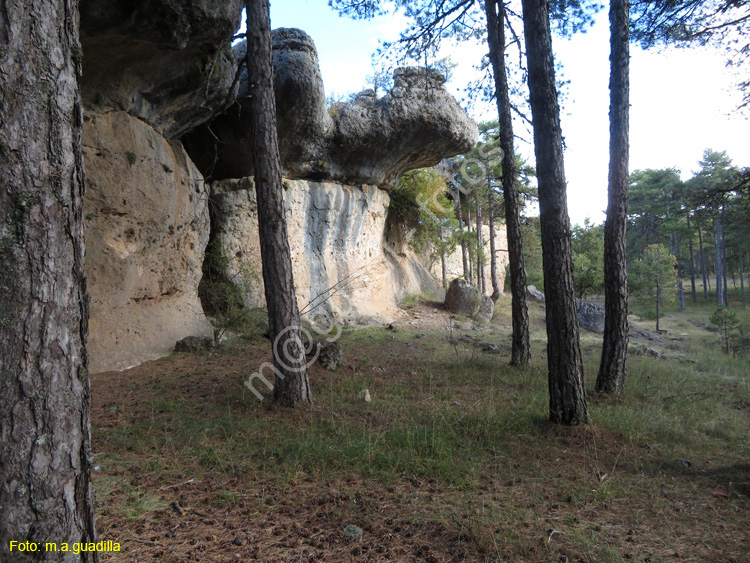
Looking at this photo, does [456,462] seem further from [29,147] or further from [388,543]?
[29,147]

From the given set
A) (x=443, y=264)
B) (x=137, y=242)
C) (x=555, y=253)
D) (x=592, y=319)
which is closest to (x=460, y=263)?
(x=443, y=264)

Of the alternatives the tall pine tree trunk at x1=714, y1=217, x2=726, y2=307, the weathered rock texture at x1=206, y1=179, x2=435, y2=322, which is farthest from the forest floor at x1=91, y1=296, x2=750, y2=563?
the tall pine tree trunk at x1=714, y1=217, x2=726, y2=307

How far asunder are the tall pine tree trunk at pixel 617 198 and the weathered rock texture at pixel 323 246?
4702 millimetres

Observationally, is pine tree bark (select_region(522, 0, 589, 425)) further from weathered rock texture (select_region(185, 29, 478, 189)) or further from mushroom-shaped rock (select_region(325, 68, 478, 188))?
mushroom-shaped rock (select_region(325, 68, 478, 188))

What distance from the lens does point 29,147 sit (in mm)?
1578

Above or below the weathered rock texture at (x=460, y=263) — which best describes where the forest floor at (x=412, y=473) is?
below

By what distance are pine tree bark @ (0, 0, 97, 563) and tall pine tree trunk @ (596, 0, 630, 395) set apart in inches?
240

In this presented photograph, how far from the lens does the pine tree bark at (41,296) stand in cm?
150

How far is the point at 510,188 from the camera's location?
7.88 meters

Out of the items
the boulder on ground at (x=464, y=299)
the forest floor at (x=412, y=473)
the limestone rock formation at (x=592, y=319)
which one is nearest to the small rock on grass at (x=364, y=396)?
the forest floor at (x=412, y=473)

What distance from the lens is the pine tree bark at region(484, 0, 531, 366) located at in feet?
25.6

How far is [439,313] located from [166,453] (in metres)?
12.7

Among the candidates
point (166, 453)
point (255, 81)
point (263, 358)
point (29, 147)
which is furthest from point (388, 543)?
point (263, 358)

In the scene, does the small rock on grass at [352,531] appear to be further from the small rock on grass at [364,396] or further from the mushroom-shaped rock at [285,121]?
the mushroom-shaped rock at [285,121]
